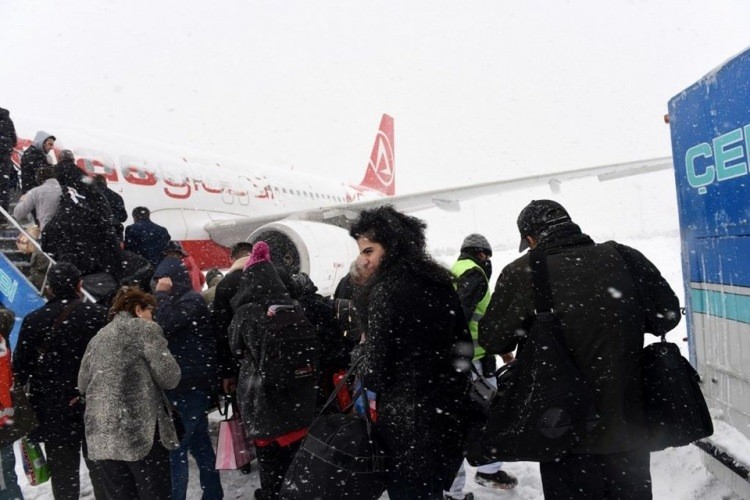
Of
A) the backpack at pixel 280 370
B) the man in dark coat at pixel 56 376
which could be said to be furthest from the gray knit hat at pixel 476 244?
the man in dark coat at pixel 56 376

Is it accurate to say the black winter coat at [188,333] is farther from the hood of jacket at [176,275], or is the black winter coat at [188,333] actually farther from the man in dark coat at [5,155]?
the man in dark coat at [5,155]

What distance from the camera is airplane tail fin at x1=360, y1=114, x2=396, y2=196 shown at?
21.4 metres

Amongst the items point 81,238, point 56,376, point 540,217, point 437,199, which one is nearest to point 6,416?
point 56,376

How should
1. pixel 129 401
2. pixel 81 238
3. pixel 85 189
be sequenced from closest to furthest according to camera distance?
1. pixel 129 401
2. pixel 81 238
3. pixel 85 189

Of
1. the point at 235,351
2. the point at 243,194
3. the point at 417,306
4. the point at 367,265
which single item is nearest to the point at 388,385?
the point at 417,306

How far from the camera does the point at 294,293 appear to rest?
12.4ft

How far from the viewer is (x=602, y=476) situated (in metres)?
2.02

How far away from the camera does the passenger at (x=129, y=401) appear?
2.83m

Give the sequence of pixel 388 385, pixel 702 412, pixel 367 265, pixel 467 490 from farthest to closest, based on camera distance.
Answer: pixel 467 490 → pixel 367 265 → pixel 388 385 → pixel 702 412

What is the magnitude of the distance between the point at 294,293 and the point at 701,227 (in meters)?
2.46

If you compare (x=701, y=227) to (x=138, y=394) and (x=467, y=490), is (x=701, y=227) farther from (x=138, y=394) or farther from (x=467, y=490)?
(x=138, y=394)

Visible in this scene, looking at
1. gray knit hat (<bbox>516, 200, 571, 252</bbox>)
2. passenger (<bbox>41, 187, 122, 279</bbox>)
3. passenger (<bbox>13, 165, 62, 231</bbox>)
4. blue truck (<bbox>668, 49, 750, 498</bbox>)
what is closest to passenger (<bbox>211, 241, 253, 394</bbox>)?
passenger (<bbox>41, 187, 122, 279</bbox>)

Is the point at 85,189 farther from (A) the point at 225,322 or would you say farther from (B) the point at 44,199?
(A) the point at 225,322

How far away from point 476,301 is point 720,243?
4.67ft
